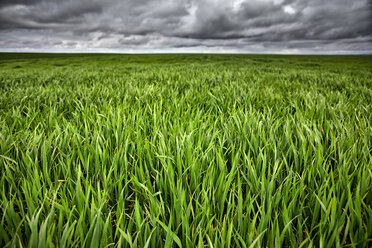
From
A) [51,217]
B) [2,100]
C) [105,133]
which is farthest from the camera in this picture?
[2,100]

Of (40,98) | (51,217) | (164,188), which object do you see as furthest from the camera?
(40,98)

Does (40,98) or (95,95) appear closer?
(40,98)

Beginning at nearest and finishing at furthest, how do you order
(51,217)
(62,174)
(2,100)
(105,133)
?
(51,217) → (62,174) → (105,133) → (2,100)

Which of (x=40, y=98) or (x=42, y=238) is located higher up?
(x=40, y=98)

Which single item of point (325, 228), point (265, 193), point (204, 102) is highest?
point (204, 102)

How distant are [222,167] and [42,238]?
0.79 meters

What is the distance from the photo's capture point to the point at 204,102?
279 cm

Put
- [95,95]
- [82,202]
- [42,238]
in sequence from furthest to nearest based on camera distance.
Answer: [95,95] → [82,202] → [42,238]

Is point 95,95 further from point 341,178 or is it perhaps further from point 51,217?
point 341,178

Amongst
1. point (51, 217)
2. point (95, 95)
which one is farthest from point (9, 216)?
point (95, 95)

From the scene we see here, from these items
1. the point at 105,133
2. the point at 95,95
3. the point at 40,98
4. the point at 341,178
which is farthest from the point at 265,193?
the point at 40,98

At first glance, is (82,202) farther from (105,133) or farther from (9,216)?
(105,133)

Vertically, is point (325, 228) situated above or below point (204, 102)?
below

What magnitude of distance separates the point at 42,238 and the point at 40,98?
2.96 meters
